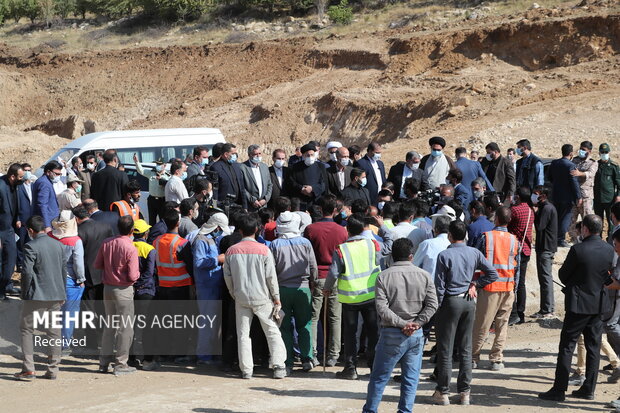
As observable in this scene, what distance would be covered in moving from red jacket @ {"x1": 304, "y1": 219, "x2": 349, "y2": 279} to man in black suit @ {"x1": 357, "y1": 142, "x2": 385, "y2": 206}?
12.3 feet

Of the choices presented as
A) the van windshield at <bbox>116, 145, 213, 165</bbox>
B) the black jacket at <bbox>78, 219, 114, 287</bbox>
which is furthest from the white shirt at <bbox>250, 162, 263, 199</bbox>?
the van windshield at <bbox>116, 145, 213, 165</bbox>

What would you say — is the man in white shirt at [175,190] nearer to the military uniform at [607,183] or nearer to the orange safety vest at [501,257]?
the orange safety vest at [501,257]

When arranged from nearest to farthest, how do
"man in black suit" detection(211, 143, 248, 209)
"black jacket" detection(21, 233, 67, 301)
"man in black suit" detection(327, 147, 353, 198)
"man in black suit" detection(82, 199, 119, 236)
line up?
1. "black jacket" detection(21, 233, 67, 301)
2. "man in black suit" detection(82, 199, 119, 236)
3. "man in black suit" detection(211, 143, 248, 209)
4. "man in black suit" detection(327, 147, 353, 198)

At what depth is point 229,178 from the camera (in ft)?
43.8

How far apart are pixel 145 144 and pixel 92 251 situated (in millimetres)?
10839

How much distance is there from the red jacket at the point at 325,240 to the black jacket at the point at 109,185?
462 centimetres

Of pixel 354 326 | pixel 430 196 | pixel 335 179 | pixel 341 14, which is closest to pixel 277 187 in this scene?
pixel 335 179

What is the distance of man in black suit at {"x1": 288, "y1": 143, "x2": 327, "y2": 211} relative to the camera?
44.2 feet

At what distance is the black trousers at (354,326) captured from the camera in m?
9.55

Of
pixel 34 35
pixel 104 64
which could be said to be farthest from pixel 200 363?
pixel 34 35

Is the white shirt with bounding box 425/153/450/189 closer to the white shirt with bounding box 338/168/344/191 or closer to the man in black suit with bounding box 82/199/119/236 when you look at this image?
the white shirt with bounding box 338/168/344/191

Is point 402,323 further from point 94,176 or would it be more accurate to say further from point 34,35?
point 34,35

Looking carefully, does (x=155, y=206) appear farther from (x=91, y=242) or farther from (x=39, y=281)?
(x=39, y=281)

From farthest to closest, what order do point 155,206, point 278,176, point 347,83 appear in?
point 347,83
point 155,206
point 278,176
